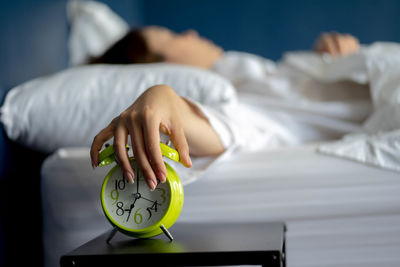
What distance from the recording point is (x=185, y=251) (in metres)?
0.54

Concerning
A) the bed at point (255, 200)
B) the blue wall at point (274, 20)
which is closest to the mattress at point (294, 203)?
the bed at point (255, 200)

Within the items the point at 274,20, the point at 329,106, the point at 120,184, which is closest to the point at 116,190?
the point at 120,184

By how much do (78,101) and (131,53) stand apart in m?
0.47

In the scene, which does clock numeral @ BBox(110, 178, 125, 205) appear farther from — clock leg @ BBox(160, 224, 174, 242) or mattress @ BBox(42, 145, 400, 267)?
mattress @ BBox(42, 145, 400, 267)

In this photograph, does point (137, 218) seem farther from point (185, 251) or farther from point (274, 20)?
point (274, 20)

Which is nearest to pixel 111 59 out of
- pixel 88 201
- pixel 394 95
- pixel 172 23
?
pixel 88 201

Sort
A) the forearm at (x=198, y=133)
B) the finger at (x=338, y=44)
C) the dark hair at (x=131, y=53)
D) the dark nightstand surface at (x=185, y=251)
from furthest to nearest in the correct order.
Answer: the finger at (x=338, y=44) < the dark hair at (x=131, y=53) < the forearm at (x=198, y=133) < the dark nightstand surface at (x=185, y=251)

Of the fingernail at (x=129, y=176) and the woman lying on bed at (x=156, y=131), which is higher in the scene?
the woman lying on bed at (x=156, y=131)

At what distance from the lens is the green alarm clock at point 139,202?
59 cm

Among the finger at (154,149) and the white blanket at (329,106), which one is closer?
the finger at (154,149)

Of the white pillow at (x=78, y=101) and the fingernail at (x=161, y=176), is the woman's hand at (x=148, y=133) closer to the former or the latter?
the fingernail at (x=161, y=176)

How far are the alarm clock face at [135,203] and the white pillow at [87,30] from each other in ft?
3.31

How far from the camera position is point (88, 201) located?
33.1 inches

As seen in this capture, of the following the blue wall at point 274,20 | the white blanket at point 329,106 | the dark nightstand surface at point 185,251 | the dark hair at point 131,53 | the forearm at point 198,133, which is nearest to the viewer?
the dark nightstand surface at point 185,251
